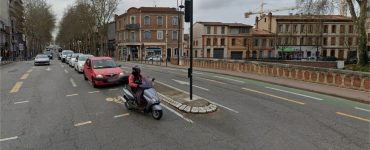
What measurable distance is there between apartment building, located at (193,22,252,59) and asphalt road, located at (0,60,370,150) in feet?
183

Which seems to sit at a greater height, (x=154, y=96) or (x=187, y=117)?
(x=154, y=96)

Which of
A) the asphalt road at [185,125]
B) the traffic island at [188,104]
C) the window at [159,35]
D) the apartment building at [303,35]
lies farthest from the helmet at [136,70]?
the apartment building at [303,35]

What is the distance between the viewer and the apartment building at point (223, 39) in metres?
66.2

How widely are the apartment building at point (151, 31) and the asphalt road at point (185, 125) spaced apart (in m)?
50.3

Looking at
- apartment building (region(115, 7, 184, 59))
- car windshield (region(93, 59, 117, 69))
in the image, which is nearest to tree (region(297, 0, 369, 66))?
car windshield (region(93, 59, 117, 69))

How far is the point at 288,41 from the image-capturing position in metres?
68.8

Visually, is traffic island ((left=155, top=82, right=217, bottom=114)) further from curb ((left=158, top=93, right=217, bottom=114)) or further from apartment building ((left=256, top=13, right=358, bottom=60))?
apartment building ((left=256, top=13, right=358, bottom=60))

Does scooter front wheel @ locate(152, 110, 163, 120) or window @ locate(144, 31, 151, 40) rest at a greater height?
window @ locate(144, 31, 151, 40)

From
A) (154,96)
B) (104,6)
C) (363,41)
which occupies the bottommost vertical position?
(154,96)

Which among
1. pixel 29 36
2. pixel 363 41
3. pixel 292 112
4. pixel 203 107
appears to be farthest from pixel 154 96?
pixel 29 36

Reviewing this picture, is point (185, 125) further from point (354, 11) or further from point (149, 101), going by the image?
point (354, 11)

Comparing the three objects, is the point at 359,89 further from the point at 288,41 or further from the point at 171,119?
the point at 288,41

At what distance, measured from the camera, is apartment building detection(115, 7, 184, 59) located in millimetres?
60625

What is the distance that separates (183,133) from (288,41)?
67.3m
